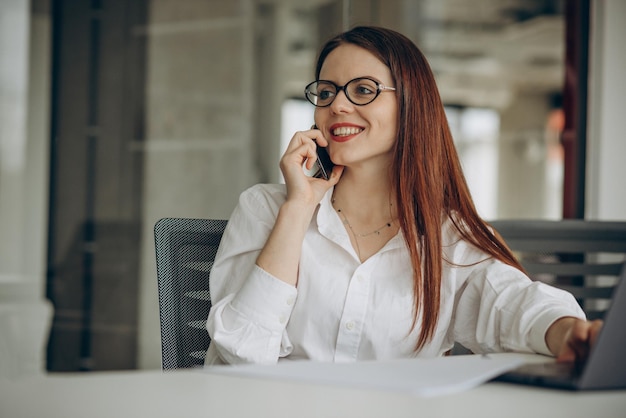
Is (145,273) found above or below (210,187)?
below

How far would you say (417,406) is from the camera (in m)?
0.83

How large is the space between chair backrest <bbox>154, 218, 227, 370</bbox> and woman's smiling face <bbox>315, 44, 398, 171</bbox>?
1.26 ft

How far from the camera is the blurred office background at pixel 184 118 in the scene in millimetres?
3479

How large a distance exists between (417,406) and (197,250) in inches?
37.5

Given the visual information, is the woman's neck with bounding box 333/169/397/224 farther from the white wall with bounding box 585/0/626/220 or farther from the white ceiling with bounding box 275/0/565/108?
the white ceiling with bounding box 275/0/565/108

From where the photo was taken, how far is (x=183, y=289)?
64.2 inches

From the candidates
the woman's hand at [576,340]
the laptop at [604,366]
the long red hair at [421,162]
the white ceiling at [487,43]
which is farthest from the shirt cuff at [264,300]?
the white ceiling at [487,43]

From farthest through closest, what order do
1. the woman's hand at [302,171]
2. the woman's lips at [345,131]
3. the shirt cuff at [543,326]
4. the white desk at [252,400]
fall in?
the woman's lips at [345,131], the woman's hand at [302,171], the shirt cuff at [543,326], the white desk at [252,400]

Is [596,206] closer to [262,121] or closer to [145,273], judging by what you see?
[262,121]

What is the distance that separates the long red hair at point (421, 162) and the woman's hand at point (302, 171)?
0.58ft

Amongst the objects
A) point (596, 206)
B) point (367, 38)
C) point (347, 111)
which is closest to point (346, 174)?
point (347, 111)

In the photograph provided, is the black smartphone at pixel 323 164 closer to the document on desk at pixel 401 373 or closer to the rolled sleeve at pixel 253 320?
the rolled sleeve at pixel 253 320

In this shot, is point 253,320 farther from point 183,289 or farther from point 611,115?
point 611,115

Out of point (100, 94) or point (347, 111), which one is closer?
point (347, 111)
